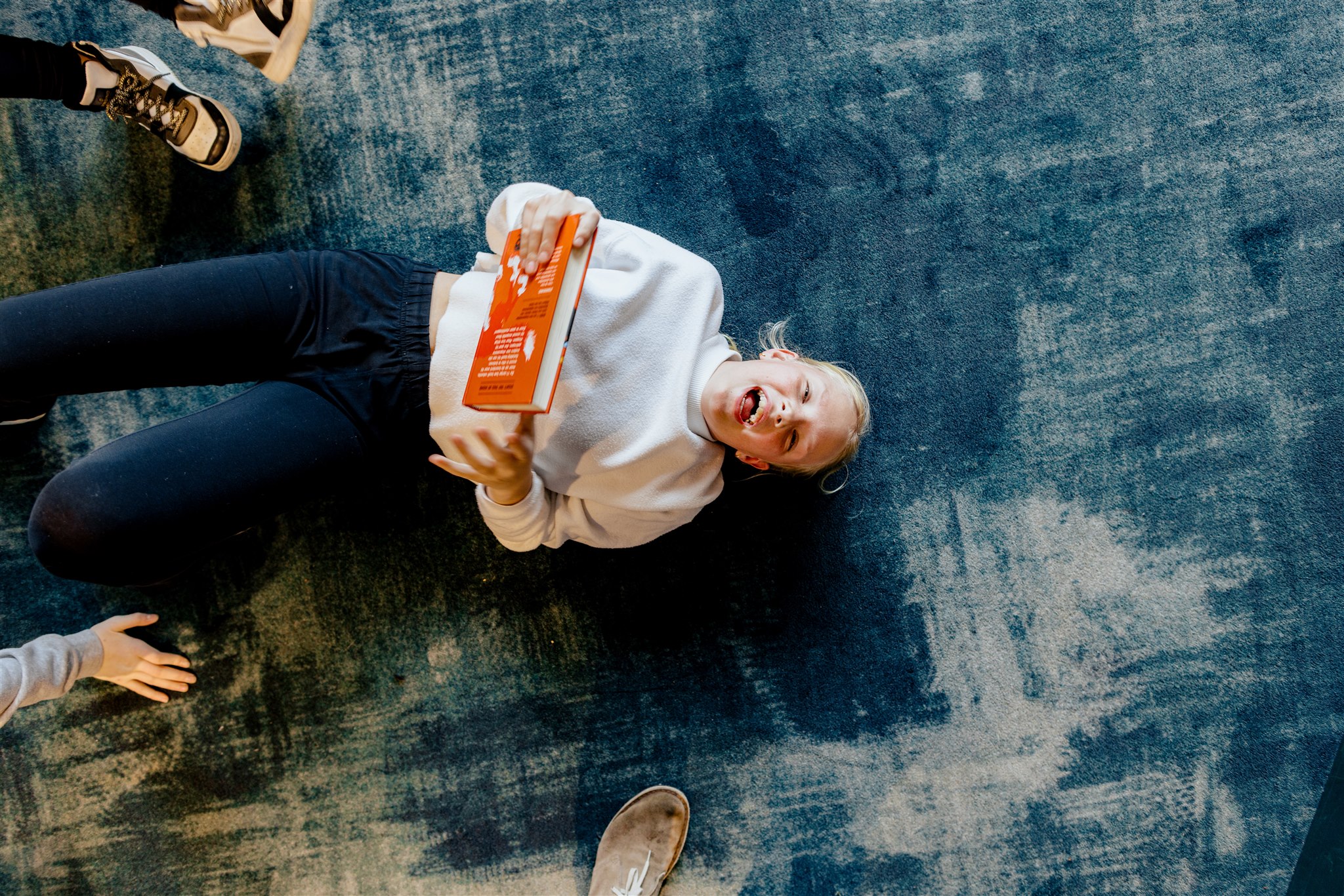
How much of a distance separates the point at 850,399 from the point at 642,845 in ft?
3.43

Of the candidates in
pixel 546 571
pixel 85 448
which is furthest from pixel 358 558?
pixel 85 448

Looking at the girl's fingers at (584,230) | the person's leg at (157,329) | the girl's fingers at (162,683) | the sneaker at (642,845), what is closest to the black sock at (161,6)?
the person's leg at (157,329)

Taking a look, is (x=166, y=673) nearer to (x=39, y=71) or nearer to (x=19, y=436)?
(x=19, y=436)

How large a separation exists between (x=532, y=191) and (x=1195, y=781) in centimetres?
189

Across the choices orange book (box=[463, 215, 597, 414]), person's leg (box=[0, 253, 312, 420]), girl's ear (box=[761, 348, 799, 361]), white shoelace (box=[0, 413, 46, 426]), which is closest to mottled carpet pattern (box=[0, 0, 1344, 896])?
white shoelace (box=[0, 413, 46, 426])

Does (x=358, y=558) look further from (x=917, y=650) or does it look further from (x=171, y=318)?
(x=917, y=650)

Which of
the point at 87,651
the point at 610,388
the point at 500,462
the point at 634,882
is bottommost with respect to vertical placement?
the point at 634,882

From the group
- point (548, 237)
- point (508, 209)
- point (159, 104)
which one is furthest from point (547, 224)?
point (159, 104)

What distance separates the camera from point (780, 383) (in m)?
1.40

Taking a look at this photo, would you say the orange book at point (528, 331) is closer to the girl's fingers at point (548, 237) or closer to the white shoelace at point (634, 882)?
A: the girl's fingers at point (548, 237)

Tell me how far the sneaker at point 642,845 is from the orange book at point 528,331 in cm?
99

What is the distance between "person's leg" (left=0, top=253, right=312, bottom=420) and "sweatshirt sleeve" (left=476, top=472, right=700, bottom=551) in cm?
48

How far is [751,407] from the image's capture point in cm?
143

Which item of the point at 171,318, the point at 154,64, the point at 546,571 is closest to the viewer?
the point at 171,318
